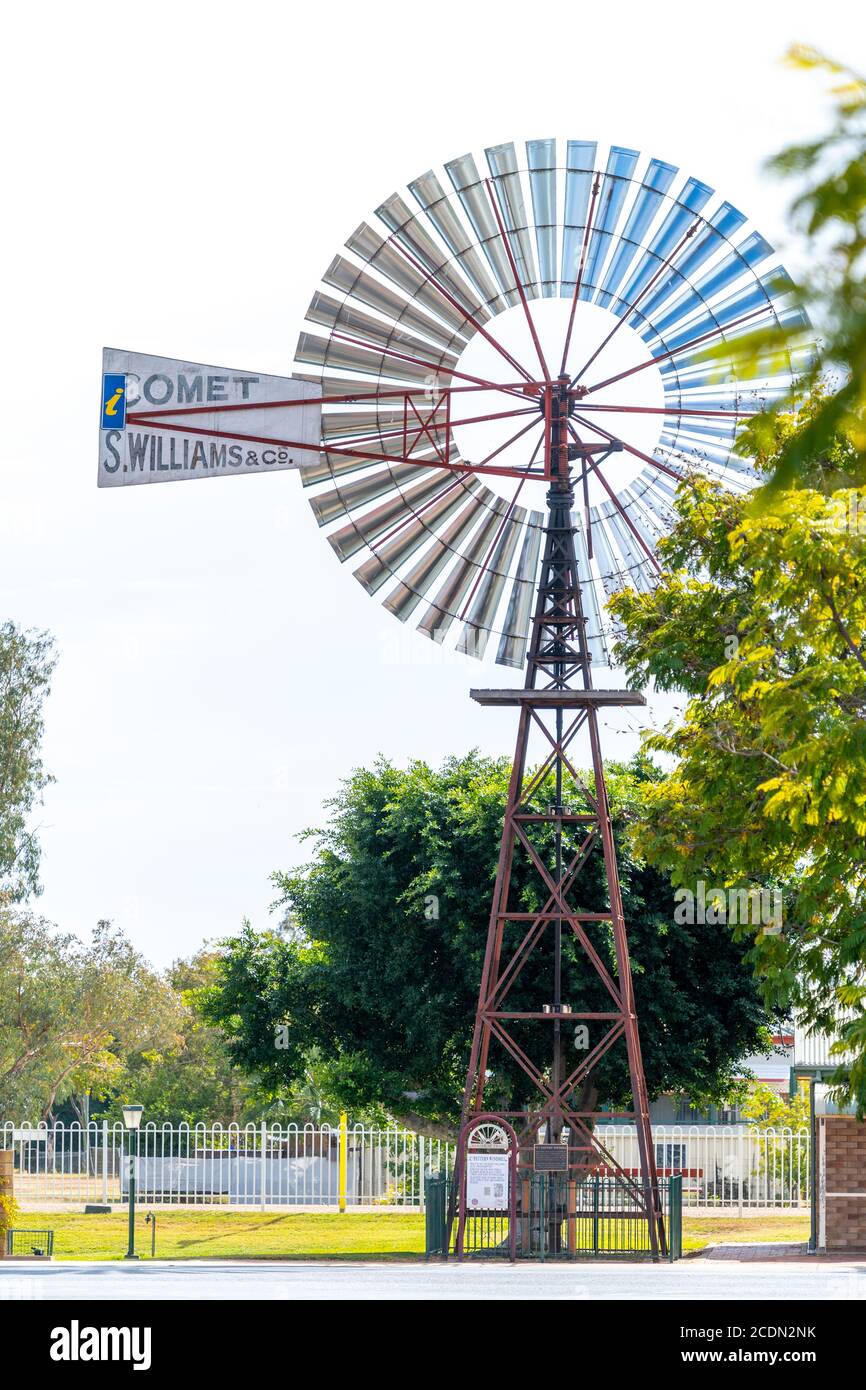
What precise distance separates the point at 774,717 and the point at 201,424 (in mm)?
10474

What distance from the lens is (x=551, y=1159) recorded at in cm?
2383

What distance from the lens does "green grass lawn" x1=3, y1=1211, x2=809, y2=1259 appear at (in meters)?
30.6

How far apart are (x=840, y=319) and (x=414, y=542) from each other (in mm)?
23213

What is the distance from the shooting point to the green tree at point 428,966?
29.7 m

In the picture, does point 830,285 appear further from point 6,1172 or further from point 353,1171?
point 353,1171

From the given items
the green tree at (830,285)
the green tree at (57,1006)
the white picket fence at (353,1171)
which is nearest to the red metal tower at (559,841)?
the white picket fence at (353,1171)

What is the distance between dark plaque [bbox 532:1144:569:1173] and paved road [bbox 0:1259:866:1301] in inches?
56.8

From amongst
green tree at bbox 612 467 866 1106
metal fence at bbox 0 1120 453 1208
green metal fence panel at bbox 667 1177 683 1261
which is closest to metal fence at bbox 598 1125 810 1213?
metal fence at bbox 0 1120 453 1208

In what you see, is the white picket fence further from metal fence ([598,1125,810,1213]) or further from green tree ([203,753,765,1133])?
green tree ([203,753,765,1133])

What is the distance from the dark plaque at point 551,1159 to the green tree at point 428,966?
4360 mm

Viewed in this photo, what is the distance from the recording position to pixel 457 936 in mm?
29594

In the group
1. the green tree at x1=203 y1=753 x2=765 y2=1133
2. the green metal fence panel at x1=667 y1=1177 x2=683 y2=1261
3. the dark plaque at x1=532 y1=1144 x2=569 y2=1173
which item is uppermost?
the green tree at x1=203 y1=753 x2=765 y2=1133

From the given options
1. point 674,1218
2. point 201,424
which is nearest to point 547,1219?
point 674,1218
